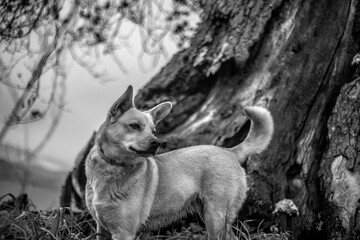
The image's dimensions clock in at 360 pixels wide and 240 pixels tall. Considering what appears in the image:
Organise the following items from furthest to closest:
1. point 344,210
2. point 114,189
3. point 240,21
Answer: point 240,21 < point 344,210 < point 114,189

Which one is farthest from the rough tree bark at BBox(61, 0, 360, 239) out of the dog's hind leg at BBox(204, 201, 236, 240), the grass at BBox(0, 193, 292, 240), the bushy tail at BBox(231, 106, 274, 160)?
the dog's hind leg at BBox(204, 201, 236, 240)

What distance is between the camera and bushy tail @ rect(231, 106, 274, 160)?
473cm

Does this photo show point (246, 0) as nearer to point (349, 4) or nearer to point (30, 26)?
point (349, 4)

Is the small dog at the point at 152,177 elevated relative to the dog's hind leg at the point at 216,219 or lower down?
elevated

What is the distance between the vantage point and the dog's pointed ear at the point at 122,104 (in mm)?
4117

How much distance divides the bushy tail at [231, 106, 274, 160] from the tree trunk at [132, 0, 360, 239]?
795mm

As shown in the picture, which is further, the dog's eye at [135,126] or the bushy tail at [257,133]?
the bushy tail at [257,133]

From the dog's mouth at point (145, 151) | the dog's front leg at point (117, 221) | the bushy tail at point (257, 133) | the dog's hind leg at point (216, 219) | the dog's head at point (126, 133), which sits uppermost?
the dog's head at point (126, 133)

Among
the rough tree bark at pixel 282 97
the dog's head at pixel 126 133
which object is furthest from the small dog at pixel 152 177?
the rough tree bark at pixel 282 97

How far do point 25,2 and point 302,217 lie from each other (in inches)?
161

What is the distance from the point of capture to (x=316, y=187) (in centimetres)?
571

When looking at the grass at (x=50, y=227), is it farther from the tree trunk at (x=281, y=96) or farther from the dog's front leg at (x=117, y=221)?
the tree trunk at (x=281, y=96)

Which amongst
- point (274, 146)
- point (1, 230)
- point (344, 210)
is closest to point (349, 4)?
point (274, 146)

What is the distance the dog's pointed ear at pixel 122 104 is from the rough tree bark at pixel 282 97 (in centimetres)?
163
